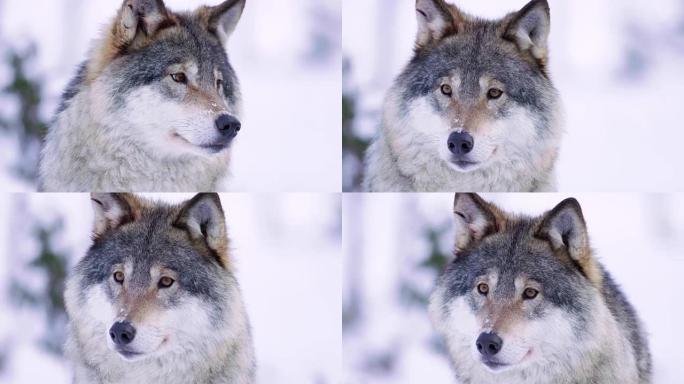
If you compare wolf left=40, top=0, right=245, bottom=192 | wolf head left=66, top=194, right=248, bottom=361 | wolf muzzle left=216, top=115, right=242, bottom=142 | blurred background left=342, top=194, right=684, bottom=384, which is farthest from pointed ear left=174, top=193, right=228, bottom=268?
blurred background left=342, top=194, right=684, bottom=384

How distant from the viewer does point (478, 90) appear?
3.66 metres

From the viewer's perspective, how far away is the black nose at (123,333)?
3402 mm

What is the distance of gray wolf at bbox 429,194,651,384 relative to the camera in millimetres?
3436

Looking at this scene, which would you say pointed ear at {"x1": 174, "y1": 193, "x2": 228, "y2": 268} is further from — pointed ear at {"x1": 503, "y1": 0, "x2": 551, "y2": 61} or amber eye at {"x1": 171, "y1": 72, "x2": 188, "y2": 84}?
pointed ear at {"x1": 503, "y1": 0, "x2": 551, "y2": 61}

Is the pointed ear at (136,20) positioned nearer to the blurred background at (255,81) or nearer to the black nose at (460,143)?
the blurred background at (255,81)

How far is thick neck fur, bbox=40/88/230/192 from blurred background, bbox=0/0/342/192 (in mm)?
149

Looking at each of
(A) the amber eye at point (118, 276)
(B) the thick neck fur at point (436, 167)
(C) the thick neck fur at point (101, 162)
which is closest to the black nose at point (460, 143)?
(B) the thick neck fur at point (436, 167)

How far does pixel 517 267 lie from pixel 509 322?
290mm

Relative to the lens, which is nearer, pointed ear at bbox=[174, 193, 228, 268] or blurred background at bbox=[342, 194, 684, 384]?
pointed ear at bbox=[174, 193, 228, 268]

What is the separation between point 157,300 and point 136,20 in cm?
127

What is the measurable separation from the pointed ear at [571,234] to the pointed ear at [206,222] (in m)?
1.45

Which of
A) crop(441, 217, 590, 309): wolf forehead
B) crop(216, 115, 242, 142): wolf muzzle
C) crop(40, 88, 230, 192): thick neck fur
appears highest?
crop(216, 115, 242, 142): wolf muzzle

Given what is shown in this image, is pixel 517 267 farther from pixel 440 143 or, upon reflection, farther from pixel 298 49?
pixel 298 49

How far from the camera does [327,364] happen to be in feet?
13.2
